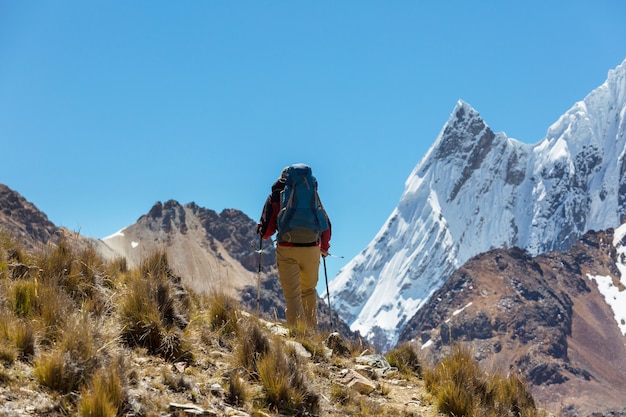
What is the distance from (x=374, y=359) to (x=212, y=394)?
2974mm

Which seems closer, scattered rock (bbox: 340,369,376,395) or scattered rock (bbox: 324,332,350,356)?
scattered rock (bbox: 340,369,376,395)

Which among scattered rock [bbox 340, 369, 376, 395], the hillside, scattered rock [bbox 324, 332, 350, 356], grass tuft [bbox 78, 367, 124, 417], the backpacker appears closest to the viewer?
grass tuft [bbox 78, 367, 124, 417]

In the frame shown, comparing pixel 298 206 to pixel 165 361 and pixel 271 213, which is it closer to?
pixel 271 213

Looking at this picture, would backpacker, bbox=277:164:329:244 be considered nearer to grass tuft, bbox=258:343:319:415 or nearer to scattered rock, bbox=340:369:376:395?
scattered rock, bbox=340:369:376:395

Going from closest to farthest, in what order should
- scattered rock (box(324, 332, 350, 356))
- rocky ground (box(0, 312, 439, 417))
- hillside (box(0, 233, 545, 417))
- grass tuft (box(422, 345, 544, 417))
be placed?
1. rocky ground (box(0, 312, 439, 417))
2. hillside (box(0, 233, 545, 417))
3. grass tuft (box(422, 345, 544, 417))
4. scattered rock (box(324, 332, 350, 356))

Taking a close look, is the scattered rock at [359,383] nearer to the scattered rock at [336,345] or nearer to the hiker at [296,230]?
the scattered rock at [336,345]

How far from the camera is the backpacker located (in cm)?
897

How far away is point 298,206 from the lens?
8.99m

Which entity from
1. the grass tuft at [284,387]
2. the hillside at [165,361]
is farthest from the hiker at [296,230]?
the grass tuft at [284,387]

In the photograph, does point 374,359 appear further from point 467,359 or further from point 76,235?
point 76,235

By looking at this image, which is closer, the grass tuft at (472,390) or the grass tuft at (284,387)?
the grass tuft at (284,387)

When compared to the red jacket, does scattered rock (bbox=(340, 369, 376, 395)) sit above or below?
below

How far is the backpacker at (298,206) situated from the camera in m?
8.97

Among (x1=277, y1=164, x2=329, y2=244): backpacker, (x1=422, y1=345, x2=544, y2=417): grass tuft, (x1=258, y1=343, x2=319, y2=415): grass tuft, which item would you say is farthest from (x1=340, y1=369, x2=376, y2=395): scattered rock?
(x1=277, y1=164, x2=329, y2=244): backpacker
